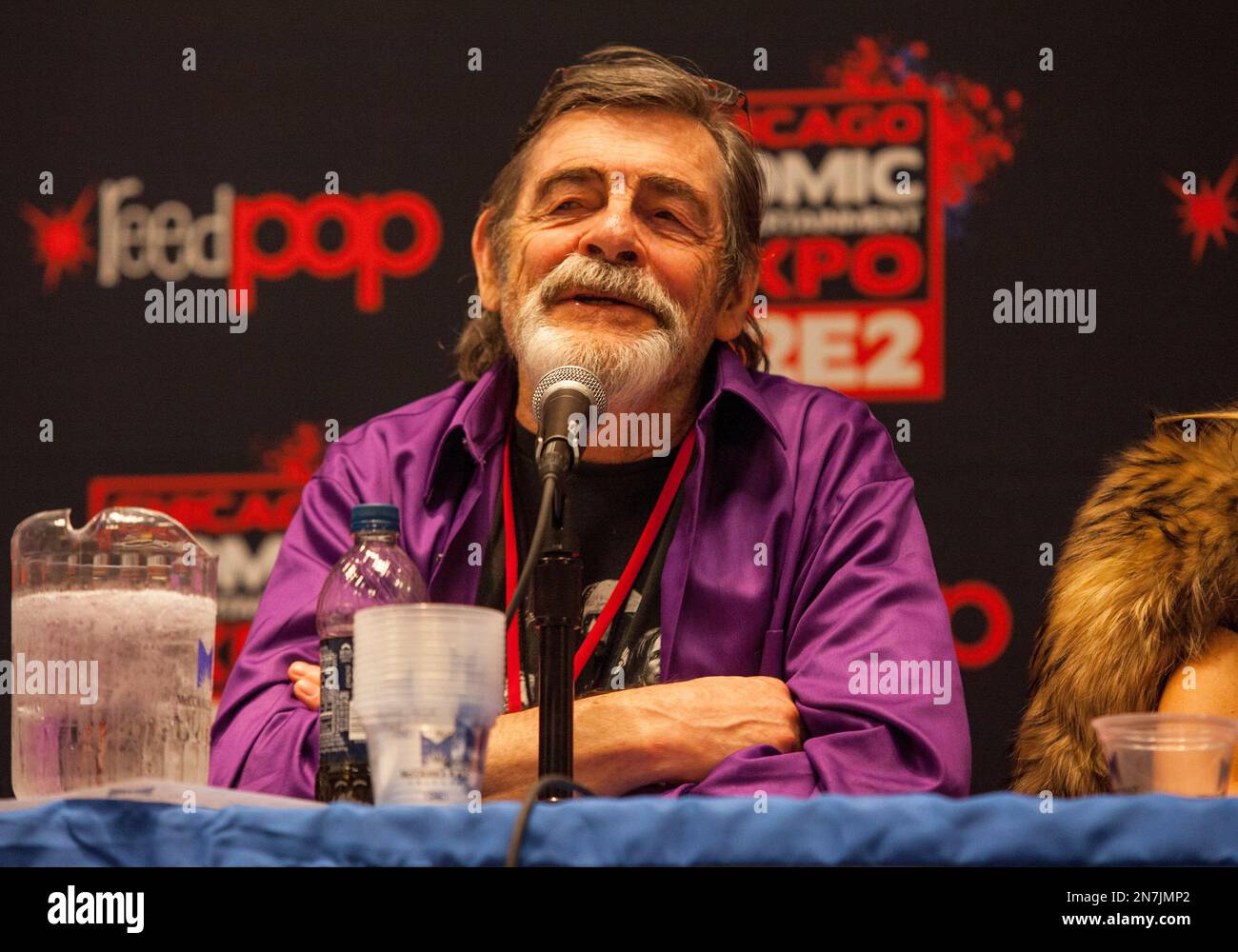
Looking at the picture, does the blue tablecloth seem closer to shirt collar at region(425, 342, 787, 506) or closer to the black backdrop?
shirt collar at region(425, 342, 787, 506)

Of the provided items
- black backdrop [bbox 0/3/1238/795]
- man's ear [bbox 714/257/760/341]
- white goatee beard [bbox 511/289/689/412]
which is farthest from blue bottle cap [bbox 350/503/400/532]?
black backdrop [bbox 0/3/1238/795]

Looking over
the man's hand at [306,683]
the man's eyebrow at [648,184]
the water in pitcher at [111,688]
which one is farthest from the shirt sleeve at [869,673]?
the water in pitcher at [111,688]

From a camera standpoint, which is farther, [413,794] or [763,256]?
[763,256]

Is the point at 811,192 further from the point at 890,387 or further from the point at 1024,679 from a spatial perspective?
the point at 1024,679

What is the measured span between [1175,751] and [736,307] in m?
1.68

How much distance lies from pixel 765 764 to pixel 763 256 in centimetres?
133

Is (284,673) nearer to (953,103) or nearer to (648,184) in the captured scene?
(648,184)

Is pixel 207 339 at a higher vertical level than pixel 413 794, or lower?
higher

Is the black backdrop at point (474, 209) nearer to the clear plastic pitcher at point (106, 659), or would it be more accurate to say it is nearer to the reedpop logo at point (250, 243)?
the reedpop logo at point (250, 243)

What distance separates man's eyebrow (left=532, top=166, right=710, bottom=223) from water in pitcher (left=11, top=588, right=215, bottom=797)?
121 centimetres

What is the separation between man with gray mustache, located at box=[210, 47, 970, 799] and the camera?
2.12 metres

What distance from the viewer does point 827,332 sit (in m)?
3.16

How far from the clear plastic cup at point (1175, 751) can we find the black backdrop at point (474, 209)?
1731 millimetres
